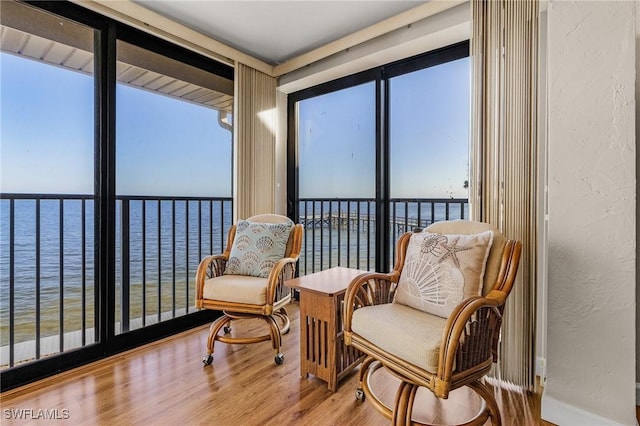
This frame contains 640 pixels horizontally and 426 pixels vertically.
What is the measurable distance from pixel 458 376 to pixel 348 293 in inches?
23.4

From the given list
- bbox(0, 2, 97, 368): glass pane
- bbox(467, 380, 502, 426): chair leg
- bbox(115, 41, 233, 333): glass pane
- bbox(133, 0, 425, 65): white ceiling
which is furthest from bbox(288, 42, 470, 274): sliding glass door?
bbox(0, 2, 97, 368): glass pane

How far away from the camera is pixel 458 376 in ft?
4.22

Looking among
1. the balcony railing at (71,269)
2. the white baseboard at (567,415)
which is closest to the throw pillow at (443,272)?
the white baseboard at (567,415)

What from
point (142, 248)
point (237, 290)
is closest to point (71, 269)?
point (142, 248)

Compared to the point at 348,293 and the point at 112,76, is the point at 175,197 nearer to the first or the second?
the point at 112,76

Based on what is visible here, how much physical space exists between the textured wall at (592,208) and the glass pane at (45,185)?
2864mm

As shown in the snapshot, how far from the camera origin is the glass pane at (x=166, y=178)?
2639mm

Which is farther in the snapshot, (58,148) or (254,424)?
(58,148)

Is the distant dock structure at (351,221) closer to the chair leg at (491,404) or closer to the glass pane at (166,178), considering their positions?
the glass pane at (166,178)

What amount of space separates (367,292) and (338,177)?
73.1 inches

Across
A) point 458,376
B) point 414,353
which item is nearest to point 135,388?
point 414,353

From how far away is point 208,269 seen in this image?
2395 millimetres

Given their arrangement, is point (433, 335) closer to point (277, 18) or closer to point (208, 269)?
point (208, 269)

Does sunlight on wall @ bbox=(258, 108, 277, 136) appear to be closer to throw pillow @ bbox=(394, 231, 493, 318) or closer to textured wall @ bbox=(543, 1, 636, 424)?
throw pillow @ bbox=(394, 231, 493, 318)
